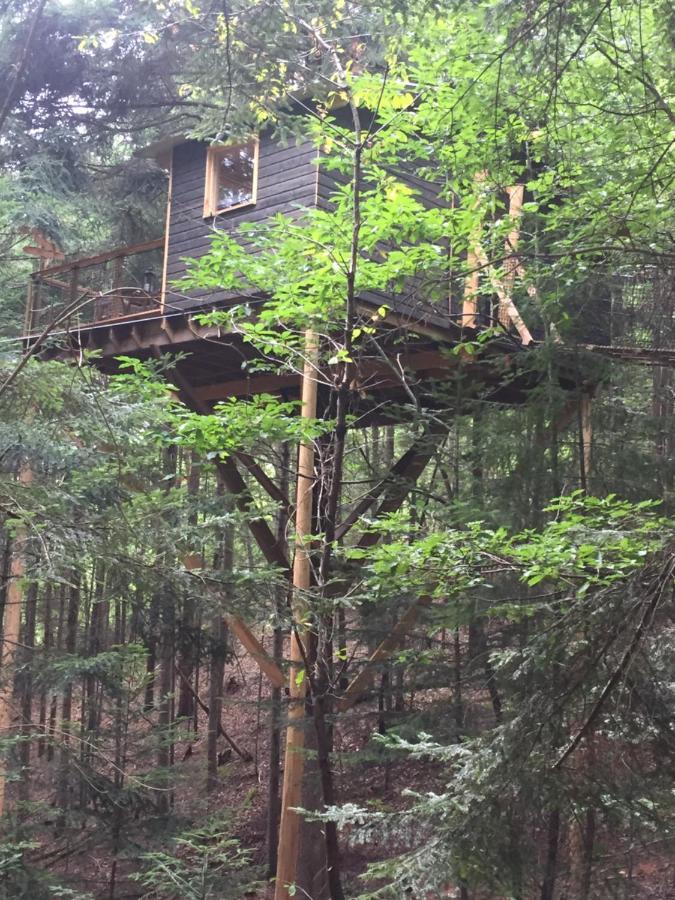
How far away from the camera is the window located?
10539mm

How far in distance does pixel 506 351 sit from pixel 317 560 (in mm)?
3193

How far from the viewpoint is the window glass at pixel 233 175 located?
10.5m

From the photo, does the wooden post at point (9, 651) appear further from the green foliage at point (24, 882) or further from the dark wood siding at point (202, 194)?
the dark wood siding at point (202, 194)

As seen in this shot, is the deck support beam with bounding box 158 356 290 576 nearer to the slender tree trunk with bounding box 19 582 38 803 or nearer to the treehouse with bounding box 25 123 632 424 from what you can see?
the treehouse with bounding box 25 123 632 424

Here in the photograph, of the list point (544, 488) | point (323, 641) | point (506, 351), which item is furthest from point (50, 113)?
point (323, 641)

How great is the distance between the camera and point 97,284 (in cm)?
1281

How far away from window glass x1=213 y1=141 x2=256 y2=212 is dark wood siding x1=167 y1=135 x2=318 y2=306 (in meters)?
0.22

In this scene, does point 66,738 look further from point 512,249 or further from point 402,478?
point 512,249

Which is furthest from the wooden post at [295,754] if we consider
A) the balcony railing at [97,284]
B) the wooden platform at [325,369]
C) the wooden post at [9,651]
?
the wooden post at [9,651]

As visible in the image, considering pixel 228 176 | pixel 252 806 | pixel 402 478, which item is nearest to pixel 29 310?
pixel 228 176

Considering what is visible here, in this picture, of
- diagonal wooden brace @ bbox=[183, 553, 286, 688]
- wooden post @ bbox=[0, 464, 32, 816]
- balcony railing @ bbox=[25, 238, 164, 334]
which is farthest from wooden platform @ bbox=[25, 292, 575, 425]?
diagonal wooden brace @ bbox=[183, 553, 286, 688]

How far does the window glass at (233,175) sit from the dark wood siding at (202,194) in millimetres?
216

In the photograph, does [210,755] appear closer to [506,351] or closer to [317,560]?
[317,560]

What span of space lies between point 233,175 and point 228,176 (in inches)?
3.1
